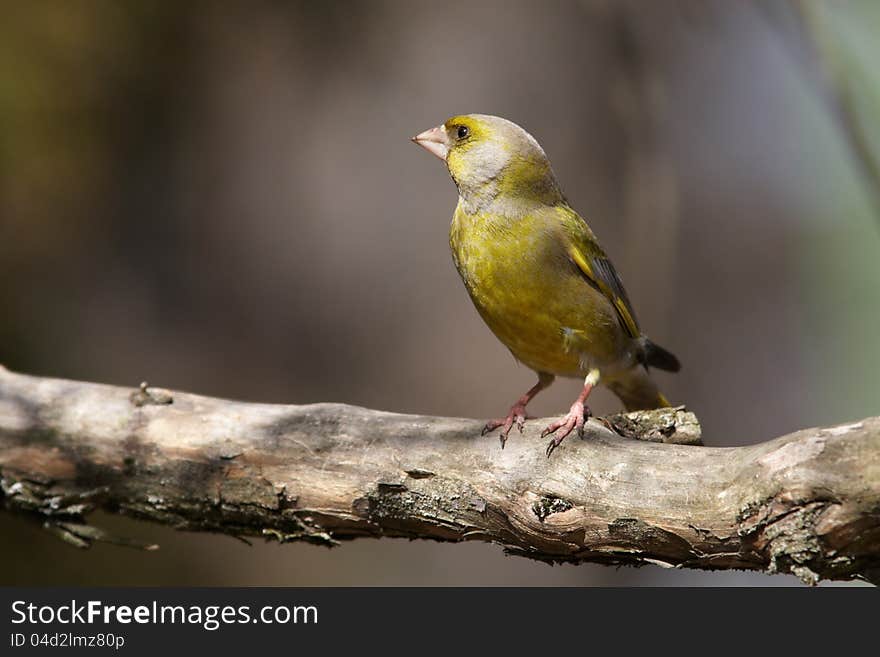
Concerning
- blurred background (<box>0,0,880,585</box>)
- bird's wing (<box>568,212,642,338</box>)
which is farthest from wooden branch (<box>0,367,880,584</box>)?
blurred background (<box>0,0,880,585</box>)

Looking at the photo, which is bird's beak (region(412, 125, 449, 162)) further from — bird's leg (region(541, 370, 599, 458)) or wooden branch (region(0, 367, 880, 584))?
bird's leg (region(541, 370, 599, 458))

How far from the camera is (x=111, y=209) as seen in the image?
6008 millimetres

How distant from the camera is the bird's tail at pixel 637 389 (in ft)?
14.1

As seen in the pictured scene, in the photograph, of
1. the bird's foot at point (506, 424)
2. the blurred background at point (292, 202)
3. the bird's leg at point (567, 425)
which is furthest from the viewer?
the blurred background at point (292, 202)

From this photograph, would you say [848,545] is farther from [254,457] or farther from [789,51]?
[789,51]

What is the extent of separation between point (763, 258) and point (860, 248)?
52.3 inches

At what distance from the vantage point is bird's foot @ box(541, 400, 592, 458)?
3148 mm

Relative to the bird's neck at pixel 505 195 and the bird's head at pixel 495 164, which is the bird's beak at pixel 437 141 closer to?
the bird's head at pixel 495 164

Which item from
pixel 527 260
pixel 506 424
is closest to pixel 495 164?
pixel 527 260

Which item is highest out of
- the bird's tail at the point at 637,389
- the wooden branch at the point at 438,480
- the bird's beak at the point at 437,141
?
the bird's beak at the point at 437,141

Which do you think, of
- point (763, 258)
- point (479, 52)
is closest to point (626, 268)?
point (479, 52)

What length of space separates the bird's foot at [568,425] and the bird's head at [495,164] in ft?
3.28

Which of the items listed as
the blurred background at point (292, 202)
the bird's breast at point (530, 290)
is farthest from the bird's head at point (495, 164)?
the blurred background at point (292, 202)

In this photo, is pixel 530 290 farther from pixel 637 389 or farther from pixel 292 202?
pixel 292 202
